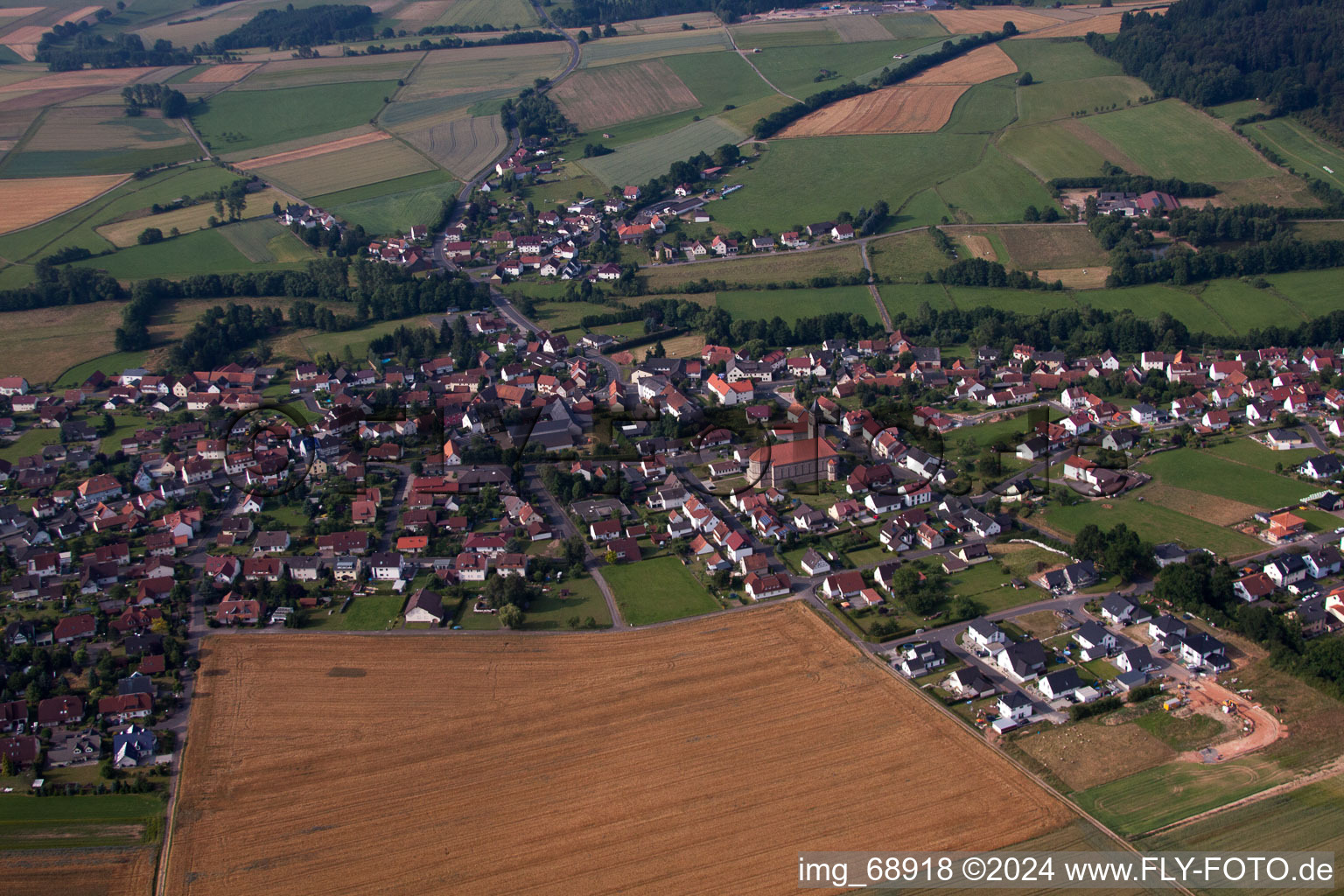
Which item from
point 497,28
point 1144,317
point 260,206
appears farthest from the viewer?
point 497,28

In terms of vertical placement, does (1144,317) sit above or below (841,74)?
below

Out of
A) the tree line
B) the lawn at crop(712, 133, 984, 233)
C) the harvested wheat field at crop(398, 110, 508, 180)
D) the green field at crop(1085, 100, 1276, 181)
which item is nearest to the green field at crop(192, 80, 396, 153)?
the harvested wheat field at crop(398, 110, 508, 180)

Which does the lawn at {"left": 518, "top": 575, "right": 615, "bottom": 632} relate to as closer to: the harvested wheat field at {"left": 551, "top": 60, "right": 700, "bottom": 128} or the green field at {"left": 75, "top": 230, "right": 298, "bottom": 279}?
the green field at {"left": 75, "top": 230, "right": 298, "bottom": 279}

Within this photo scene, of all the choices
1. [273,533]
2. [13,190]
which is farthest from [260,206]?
[273,533]

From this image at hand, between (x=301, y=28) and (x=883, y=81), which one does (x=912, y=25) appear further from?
(x=301, y=28)

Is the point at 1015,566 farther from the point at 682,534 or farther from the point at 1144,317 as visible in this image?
the point at 1144,317

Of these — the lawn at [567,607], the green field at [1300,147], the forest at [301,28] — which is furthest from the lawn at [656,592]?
the forest at [301,28]

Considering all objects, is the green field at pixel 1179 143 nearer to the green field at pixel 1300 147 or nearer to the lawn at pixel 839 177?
the green field at pixel 1300 147
